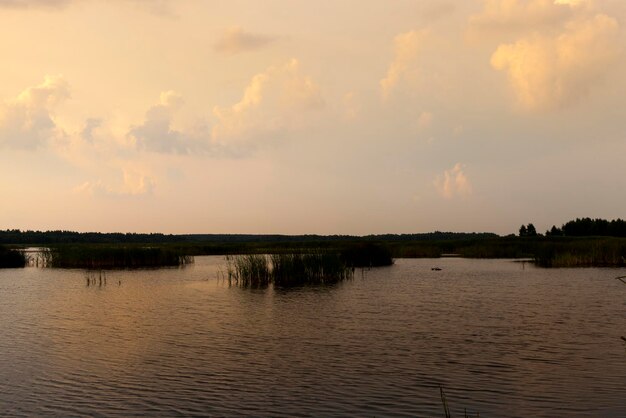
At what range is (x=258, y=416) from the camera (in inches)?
409

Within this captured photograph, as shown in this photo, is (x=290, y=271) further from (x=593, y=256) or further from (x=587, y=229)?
(x=587, y=229)

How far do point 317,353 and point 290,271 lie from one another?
64.7 ft

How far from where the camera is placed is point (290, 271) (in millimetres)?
35312

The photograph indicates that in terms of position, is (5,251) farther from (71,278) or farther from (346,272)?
(346,272)

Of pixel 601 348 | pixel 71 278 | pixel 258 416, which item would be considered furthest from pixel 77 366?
pixel 71 278

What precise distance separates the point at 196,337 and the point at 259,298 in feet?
33.4

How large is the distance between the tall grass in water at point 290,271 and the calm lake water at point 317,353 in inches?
202

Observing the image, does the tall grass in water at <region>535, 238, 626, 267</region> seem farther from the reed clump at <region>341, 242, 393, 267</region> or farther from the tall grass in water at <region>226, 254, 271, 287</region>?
the tall grass in water at <region>226, 254, 271, 287</region>

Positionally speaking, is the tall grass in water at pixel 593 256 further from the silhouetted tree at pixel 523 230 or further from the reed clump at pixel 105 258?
the silhouetted tree at pixel 523 230

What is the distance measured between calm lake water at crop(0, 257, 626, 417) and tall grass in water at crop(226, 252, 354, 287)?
5.14 meters

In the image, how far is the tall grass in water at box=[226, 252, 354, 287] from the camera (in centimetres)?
3525

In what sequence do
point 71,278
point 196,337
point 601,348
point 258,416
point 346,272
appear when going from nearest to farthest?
point 258,416 → point 601,348 → point 196,337 → point 346,272 → point 71,278

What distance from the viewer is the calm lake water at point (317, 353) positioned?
11094 mm

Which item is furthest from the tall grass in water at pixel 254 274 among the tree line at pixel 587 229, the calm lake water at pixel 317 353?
the tree line at pixel 587 229
